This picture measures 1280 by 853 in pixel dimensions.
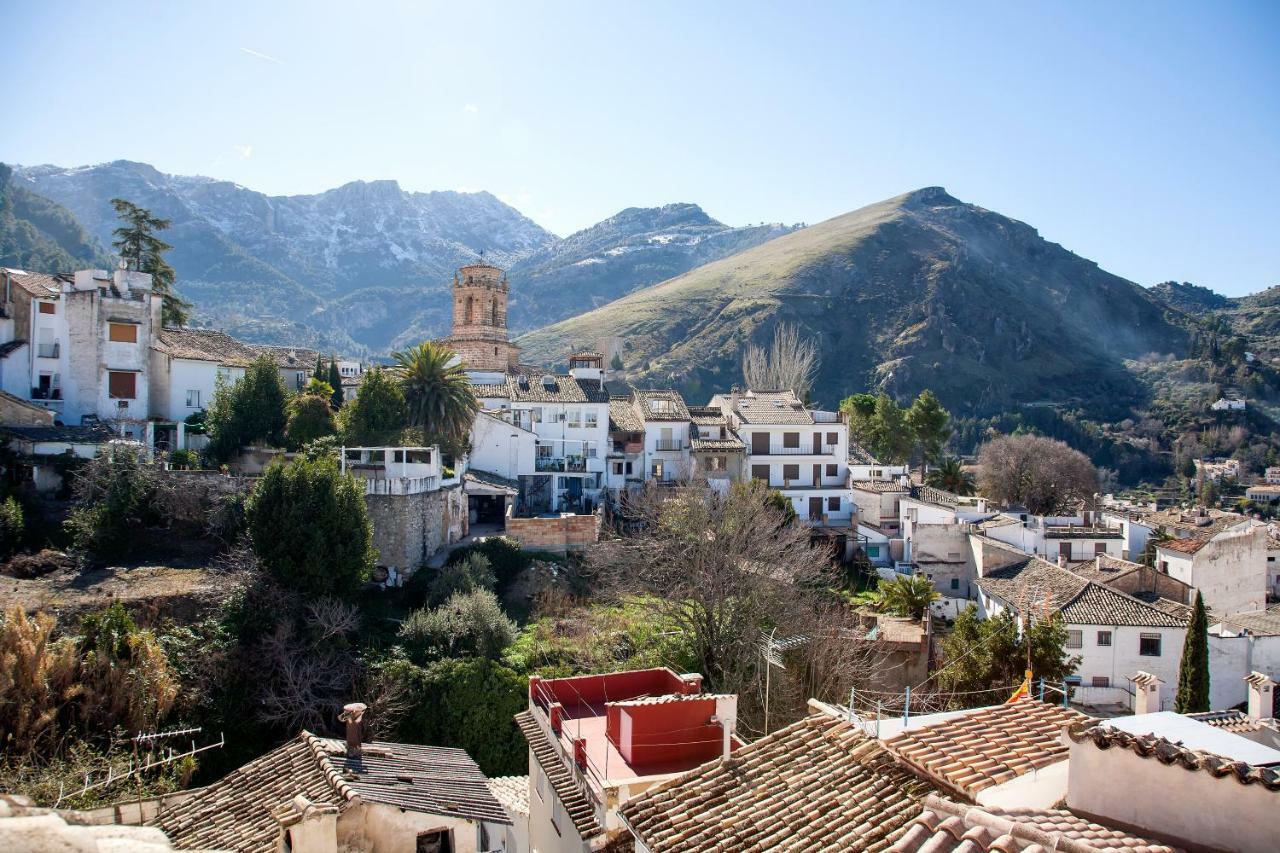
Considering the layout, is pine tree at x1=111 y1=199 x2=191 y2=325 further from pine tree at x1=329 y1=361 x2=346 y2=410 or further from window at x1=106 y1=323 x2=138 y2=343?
window at x1=106 y1=323 x2=138 y2=343

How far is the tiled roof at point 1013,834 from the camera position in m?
4.87

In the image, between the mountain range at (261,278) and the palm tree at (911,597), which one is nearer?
the palm tree at (911,597)

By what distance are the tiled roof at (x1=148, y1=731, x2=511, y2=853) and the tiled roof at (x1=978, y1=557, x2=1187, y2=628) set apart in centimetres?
2058

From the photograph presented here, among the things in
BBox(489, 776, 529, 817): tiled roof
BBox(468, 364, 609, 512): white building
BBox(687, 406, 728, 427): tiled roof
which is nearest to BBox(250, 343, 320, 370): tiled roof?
BBox(468, 364, 609, 512): white building

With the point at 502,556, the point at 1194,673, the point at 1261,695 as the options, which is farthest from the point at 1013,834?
the point at 502,556

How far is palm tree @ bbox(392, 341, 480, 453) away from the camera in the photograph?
30.5 metres

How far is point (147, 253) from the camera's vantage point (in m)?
38.8

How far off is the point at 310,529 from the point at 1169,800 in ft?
64.6

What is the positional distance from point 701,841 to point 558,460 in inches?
1155

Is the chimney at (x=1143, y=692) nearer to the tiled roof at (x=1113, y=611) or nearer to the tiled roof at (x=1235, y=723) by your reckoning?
the tiled roof at (x=1235, y=723)

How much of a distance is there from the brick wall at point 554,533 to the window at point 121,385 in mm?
14906

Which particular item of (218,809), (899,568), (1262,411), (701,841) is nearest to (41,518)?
(218,809)

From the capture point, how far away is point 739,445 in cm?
3797

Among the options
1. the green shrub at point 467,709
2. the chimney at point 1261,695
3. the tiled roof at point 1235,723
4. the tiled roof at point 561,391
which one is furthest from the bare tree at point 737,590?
the tiled roof at point 561,391
